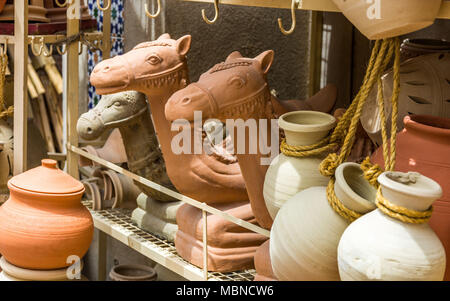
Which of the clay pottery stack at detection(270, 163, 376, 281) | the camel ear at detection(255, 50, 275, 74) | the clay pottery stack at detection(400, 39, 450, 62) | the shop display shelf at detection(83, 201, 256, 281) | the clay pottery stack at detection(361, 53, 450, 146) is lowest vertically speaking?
the shop display shelf at detection(83, 201, 256, 281)

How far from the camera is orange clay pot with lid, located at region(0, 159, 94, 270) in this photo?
2422mm

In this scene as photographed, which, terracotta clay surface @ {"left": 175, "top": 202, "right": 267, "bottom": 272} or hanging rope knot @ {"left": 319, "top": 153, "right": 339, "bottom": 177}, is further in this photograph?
terracotta clay surface @ {"left": 175, "top": 202, "right": 267, "bottom": 272}

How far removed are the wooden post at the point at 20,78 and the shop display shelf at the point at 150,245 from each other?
41cm

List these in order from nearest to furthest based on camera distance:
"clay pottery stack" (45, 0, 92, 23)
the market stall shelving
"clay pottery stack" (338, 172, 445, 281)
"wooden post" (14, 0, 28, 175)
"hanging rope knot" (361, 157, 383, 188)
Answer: "clay pottery stack" (338, 172, 445, 281), "hanging rope knot" (361, 157, 383, 188), the market stall shelving, "wooden post" (14, 0, 28, 175), "clay pottery stack" (45, 0, 92, 23)

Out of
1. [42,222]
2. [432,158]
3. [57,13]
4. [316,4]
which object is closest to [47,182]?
[42,222]

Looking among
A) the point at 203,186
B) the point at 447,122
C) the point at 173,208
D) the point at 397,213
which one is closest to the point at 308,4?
the point at 447,122

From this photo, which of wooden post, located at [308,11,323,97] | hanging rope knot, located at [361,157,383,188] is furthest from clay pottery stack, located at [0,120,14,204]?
hanging rope knot, located at [361,157,383,188]

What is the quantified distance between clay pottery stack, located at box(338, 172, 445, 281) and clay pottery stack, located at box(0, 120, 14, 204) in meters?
2.15

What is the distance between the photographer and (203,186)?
232 centimetres

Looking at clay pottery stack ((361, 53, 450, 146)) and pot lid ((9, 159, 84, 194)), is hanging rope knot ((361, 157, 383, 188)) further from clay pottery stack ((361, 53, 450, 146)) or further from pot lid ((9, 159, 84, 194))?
pot lid ((9, 159, 84, 194))

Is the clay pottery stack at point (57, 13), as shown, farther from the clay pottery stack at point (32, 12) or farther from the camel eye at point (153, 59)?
the camel eye at point (153, 59)

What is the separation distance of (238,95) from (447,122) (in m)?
0.60

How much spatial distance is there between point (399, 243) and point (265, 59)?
0.89 m

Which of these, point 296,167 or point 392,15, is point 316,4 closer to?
point 392,15
